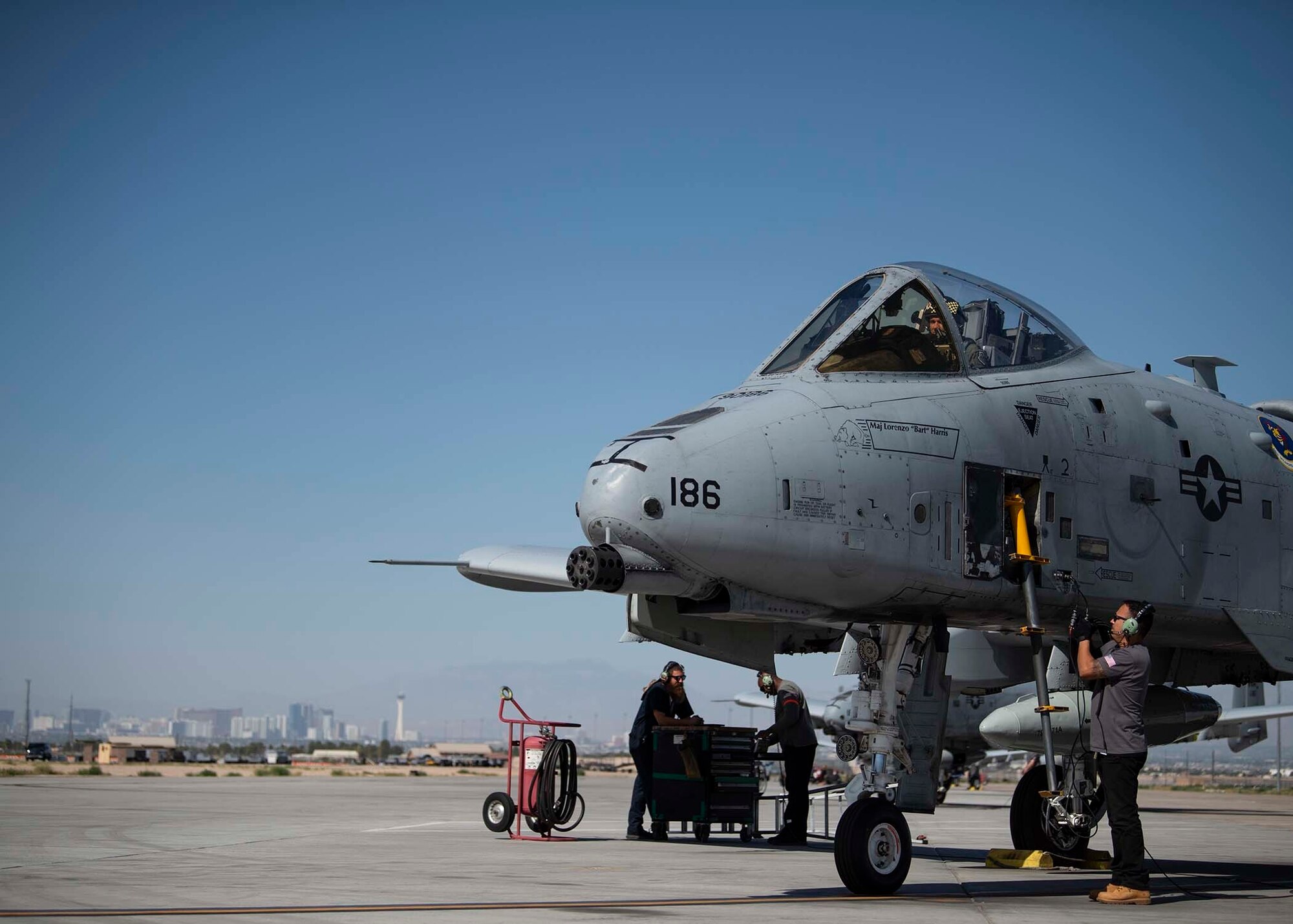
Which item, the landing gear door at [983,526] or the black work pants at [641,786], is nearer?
the landing gear door at [983,526]

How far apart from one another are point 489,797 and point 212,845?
3.57 metres

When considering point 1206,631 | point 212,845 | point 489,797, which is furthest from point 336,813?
point 1206,631

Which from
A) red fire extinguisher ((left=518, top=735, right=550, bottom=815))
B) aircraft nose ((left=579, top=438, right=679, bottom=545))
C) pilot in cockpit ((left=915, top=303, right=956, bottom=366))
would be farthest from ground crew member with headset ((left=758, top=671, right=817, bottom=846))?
aircraft nose ((left=579, top=438, right=679, bottom=545))

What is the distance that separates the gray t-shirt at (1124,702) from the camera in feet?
30.3

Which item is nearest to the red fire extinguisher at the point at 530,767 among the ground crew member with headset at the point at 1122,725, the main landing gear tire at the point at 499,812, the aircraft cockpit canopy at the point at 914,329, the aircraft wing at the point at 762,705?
the main landing gear tire at the point at 499,812

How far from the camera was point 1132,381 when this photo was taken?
1136cm

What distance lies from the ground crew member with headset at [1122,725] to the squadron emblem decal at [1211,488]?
2.09 m

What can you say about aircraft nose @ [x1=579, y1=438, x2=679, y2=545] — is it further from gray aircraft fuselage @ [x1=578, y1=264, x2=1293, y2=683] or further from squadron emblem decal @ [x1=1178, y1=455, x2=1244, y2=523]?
squadron emblem decal @ [x1=1178, y1=455, x2=1244, y2=523]

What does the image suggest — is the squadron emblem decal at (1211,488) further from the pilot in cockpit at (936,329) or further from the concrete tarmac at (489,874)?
the concrete tarmac at (489,874)

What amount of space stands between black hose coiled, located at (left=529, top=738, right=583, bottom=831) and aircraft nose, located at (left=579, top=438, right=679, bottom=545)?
603 cm

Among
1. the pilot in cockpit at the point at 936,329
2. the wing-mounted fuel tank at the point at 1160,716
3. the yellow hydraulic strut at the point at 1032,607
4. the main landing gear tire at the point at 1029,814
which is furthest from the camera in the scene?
the main landing gear tire at the point at 1029,814

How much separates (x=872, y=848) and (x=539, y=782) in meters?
6.31

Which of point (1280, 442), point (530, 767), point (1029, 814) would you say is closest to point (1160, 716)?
point (1029, 814)

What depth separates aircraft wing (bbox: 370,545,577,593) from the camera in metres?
13.0
